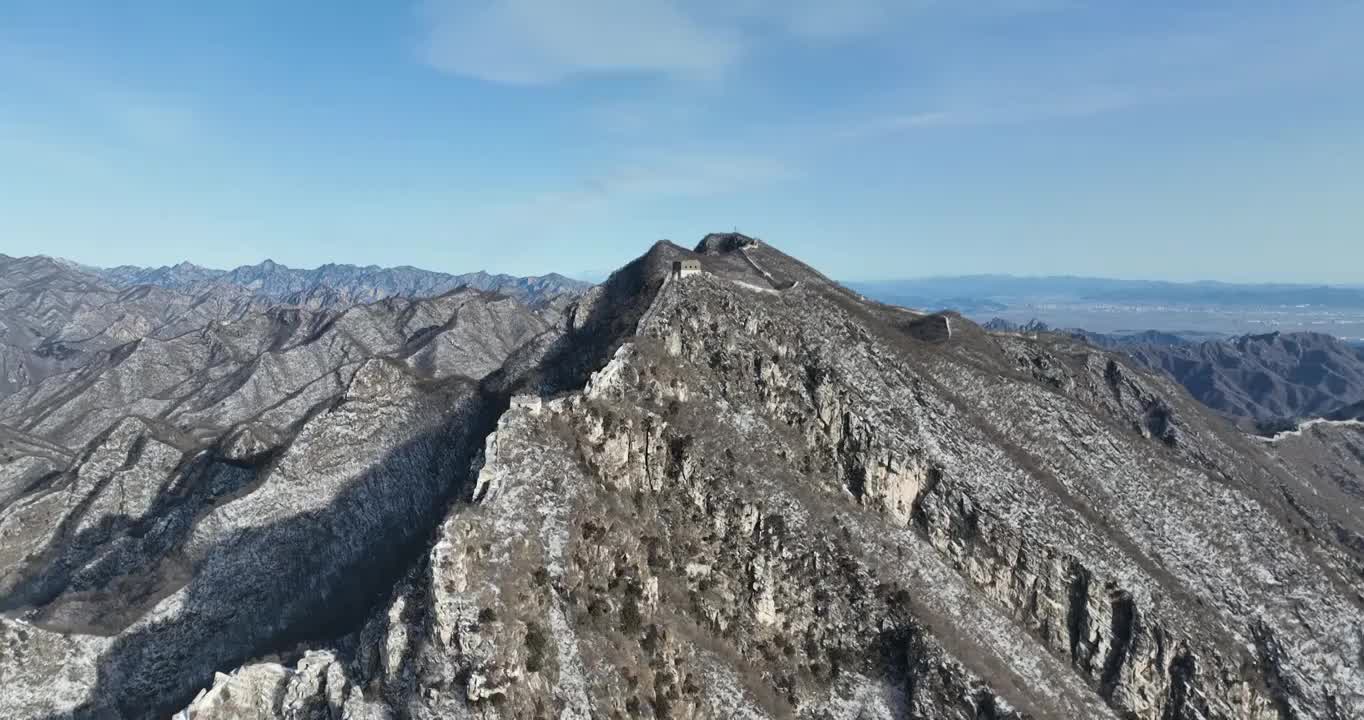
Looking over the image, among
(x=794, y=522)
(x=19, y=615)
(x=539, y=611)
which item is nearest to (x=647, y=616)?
(x=539, y=611)

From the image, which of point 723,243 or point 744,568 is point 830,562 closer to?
point 744,568

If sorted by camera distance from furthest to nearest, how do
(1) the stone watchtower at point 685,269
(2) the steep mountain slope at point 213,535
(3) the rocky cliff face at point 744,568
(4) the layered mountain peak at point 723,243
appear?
(4) the layered mountain peak at point 723,243 → (1) the stone watchtower at point 685,269 → (2) the steep mountain slope at point 213,535 → (3) the rocky cliff face at point 744,568

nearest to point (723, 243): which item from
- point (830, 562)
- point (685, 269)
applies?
point (685, 269)

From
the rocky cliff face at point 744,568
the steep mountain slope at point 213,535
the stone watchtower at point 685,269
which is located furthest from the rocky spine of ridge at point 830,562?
the steep mountain slope at point 213,535

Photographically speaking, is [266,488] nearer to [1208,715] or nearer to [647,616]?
[647,616]

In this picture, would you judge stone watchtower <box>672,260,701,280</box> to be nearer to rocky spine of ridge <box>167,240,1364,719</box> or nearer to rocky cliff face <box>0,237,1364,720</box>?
rocky cliff face <box>0,237,1364,720</box>

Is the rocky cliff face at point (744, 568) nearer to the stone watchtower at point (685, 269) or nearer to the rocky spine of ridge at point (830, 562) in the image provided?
the rocky spine of ridge at point (830, 562)

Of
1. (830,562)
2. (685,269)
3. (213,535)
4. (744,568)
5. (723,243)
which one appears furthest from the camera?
(723,243)

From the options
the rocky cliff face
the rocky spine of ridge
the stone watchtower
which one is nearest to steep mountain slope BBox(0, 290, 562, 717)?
the rocky cliff face

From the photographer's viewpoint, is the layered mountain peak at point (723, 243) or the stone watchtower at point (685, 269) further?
the layered mountain peak at point (723, 243)

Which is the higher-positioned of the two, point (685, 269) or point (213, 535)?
point (685, 269)
